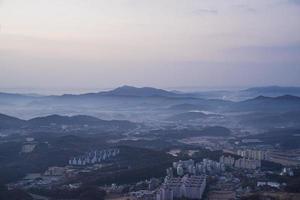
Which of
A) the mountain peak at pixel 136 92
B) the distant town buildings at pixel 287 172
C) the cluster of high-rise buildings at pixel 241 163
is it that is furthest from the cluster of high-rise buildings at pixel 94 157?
the mountain peak at pixel 136 92

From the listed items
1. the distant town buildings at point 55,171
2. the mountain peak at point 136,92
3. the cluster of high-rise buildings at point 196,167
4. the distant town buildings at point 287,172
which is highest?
the mountain peak at point 136,92

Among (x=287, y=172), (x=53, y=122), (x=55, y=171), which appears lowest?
(x=55, y=171)

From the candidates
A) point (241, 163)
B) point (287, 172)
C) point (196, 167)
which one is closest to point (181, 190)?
point (196, 167)

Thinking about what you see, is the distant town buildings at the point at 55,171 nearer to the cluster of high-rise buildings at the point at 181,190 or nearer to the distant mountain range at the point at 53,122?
the cluster of high-rise buildings at the point at 181,190

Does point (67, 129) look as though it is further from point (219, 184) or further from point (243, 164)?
point (219, 184)

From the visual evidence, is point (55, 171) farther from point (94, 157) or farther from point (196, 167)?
point (196, 167)

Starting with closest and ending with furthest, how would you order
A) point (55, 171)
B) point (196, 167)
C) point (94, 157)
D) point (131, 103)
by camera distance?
point (196, 167) < point (55, 171) < point (94, 157) < point (131, 103)

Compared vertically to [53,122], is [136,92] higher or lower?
higher
